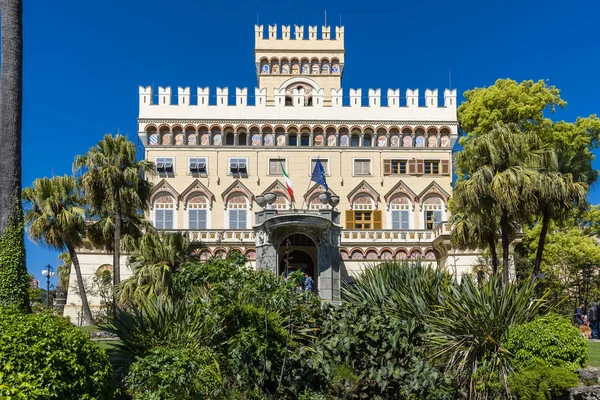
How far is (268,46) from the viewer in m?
51.7

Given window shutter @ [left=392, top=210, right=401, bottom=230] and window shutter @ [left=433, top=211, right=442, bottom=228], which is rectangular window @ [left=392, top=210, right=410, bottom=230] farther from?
window shutter @ [left=433, top=211, right=442, bottom=228]

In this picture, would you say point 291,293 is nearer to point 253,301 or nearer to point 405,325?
point 253,301

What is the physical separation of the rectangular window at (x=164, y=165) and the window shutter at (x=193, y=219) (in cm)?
320

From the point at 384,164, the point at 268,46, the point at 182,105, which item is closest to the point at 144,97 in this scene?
the point at 182,105

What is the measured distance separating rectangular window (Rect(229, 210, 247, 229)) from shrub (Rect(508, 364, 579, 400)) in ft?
109

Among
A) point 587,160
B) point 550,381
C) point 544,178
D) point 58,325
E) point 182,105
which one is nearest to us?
point 58,325

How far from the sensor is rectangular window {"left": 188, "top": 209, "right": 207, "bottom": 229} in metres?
46.6

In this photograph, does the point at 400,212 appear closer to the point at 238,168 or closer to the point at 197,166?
the point at 238,168

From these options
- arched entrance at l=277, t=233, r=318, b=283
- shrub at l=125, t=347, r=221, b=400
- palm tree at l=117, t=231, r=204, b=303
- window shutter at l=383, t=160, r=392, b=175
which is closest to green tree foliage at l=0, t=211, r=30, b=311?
shrub at l=125, t=347, r=221, b=400

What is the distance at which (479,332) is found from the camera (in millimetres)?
15297

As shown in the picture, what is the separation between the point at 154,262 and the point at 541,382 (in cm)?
1679

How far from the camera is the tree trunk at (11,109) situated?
14852mm

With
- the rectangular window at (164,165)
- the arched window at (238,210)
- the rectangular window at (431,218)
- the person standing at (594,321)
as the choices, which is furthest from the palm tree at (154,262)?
the rectangular window at (431,218)

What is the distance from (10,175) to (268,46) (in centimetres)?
3871
